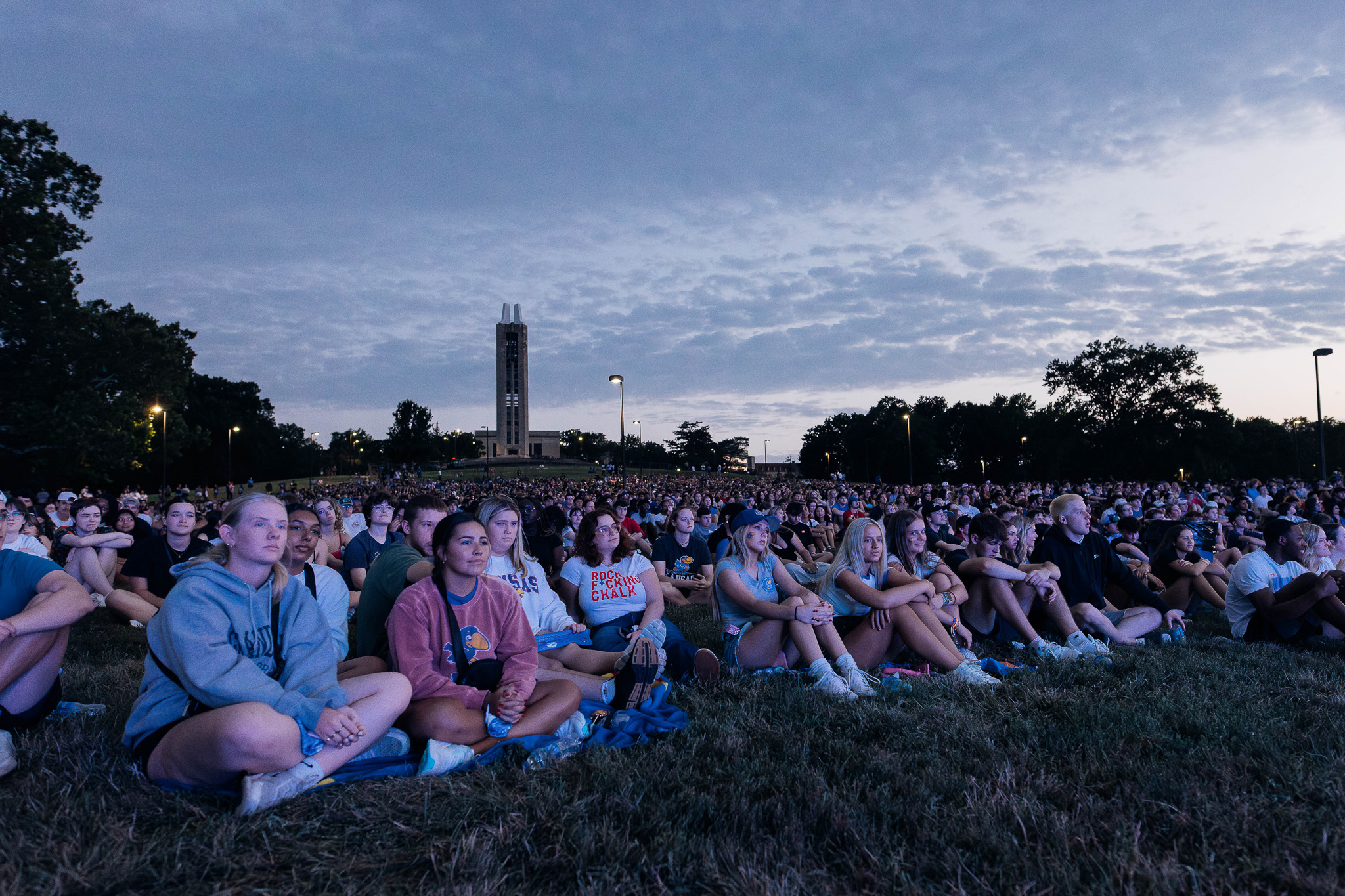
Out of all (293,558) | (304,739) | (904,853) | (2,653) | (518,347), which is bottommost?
(904,853)

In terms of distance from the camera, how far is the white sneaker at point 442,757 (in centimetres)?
321

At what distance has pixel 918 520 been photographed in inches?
217

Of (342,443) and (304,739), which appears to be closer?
(304,739)

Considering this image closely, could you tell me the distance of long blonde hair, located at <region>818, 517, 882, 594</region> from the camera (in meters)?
5.07

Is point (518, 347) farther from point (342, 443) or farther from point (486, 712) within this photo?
point (486, 712)

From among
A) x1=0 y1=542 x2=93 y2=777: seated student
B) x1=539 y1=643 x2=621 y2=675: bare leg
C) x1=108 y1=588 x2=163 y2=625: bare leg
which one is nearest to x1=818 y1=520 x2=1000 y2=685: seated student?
x1=539 y1=643 x2=621 y2=675: bare leg

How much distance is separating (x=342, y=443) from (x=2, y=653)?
4767 inches

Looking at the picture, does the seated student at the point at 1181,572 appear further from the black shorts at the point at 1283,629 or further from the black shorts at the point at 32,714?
the black shorts at the point at 32,714

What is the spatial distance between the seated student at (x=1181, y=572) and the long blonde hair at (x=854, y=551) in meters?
4.39

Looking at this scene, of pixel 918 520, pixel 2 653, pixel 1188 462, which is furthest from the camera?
pixel 1188 462

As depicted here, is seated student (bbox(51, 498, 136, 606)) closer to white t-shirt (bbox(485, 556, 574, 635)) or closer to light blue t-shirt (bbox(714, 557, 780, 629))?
white t-shirt (bbox(485, 556, 574, 635))

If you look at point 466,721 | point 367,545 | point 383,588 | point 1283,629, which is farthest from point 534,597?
point 1283,629

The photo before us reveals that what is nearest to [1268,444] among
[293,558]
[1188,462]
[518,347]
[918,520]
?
[1188,462]

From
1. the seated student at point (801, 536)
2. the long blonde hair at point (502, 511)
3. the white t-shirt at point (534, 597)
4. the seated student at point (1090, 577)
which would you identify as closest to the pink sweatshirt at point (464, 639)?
the long blonde hair at point (502, 511)
